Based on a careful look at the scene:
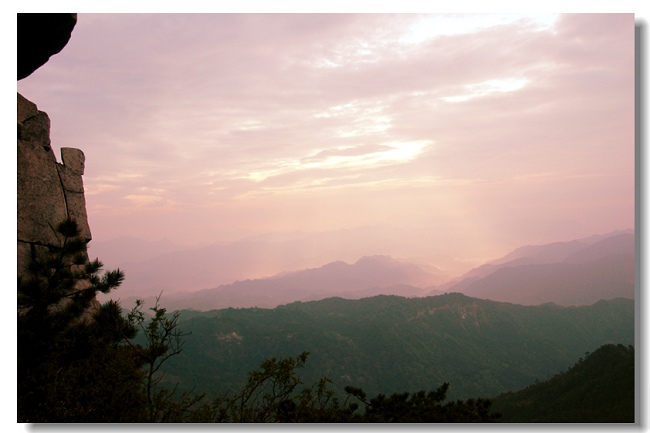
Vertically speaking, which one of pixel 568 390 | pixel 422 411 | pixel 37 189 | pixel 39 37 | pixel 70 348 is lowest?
pixel 568 390

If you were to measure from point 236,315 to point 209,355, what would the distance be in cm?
2522

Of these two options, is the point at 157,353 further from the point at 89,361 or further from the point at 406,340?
the point at 406,340

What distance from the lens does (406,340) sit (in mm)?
108875

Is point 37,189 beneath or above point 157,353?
above

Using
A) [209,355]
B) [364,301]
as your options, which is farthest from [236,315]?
[364,301]

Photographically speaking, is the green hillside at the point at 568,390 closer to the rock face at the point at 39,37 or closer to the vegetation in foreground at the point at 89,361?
the vegetation in foreground at the point at 89,361

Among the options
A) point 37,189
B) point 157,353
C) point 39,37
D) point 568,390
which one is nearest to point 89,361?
point 157,353

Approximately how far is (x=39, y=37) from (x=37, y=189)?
2.48 meters

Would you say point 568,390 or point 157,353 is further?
point 568,390

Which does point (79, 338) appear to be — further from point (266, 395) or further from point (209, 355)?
point (209, 355)

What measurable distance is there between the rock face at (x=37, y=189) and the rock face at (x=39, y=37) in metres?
0.64

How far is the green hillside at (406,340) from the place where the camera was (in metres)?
89.7

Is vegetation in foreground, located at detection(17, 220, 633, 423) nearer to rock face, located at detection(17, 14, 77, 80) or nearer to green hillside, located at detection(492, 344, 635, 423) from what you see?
rock face, located at detection(17, 14, 77, 80)

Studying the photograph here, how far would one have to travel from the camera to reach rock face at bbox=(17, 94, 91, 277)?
7680mm
